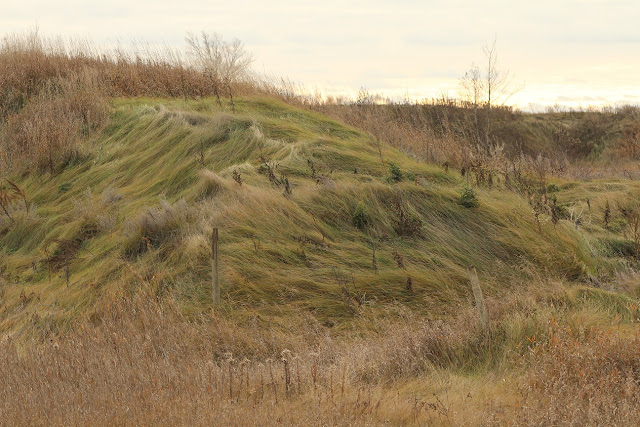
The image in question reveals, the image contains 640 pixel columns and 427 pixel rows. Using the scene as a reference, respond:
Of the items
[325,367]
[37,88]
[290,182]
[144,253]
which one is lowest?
[325,367]

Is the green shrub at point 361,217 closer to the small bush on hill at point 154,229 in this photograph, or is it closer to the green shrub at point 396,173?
the green shrub at point 396,173

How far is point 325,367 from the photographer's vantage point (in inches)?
207

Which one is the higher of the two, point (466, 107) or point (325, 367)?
point (466, 107)

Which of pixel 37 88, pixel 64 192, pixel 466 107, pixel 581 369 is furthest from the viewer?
pixel 466 107

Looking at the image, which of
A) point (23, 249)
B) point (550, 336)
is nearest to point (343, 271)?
point (550, 336)

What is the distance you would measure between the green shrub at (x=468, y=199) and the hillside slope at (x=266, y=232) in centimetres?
8

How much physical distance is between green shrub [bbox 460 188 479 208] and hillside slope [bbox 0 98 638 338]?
8 centimetres

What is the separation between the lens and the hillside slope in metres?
7.22

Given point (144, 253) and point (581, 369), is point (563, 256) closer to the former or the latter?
point (581, 369)

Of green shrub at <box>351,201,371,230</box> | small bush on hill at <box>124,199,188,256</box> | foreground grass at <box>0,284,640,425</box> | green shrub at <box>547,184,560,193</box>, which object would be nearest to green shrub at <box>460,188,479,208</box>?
green shrub at <box>351,201,371,230</box>

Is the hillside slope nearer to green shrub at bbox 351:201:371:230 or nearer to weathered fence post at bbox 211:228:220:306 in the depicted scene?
green shrub at bbox 351:201:371:230

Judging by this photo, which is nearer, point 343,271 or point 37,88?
point 343,271

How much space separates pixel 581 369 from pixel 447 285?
9.40 ft

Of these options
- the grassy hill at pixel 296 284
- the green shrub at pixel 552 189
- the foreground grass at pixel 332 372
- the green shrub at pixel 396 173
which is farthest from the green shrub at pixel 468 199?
the green shrub at pixel 552 189
